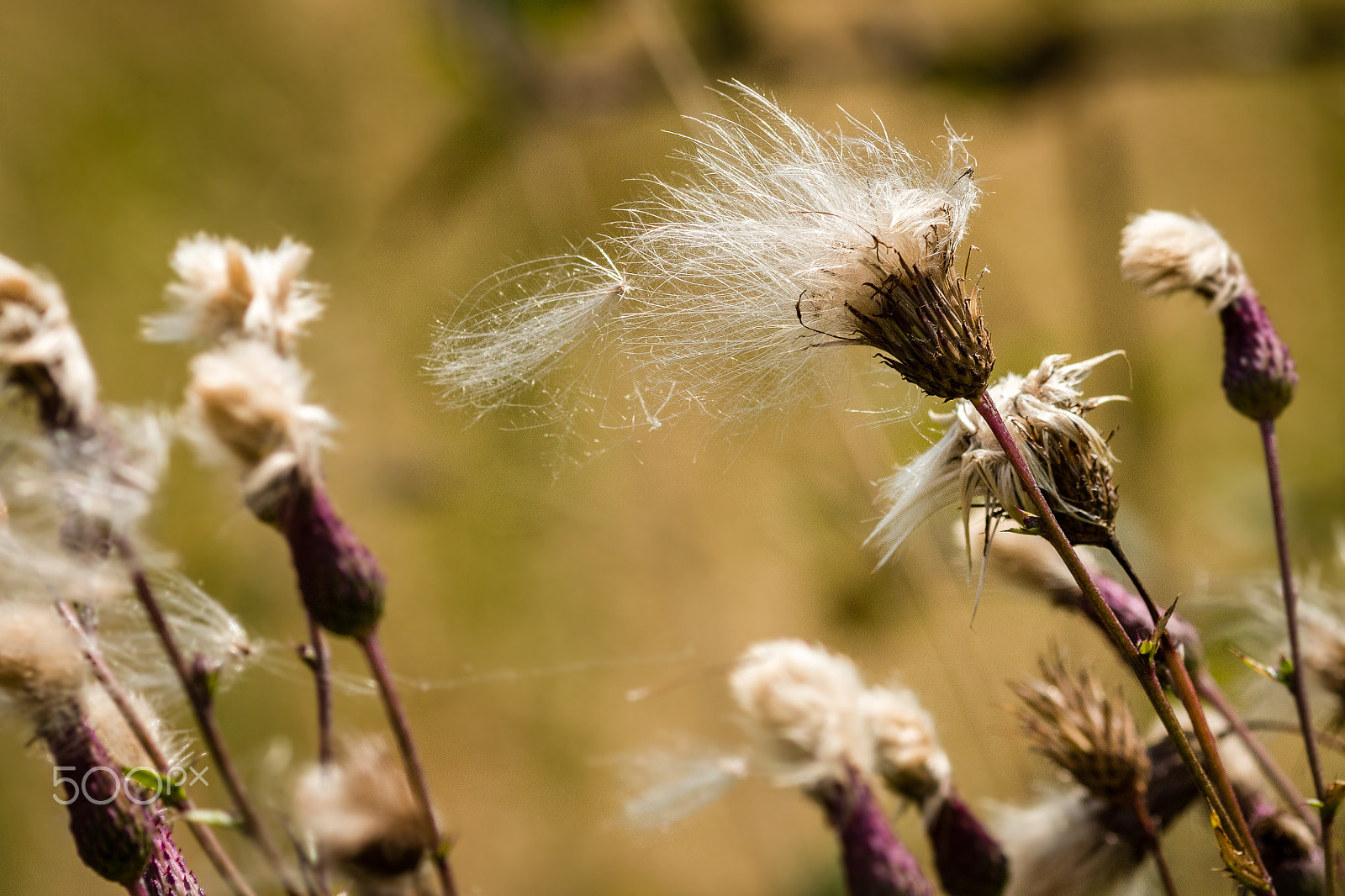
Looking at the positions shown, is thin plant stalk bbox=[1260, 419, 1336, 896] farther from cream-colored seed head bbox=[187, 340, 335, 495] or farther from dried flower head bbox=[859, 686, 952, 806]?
cream-colored seed head bbox=[187, 340, 335, 495]

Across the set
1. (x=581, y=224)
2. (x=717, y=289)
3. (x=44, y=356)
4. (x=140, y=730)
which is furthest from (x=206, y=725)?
(x=581, y=224)

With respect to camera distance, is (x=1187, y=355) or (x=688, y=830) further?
(x=1187, y=355)

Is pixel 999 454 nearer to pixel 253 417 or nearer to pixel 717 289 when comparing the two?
pixel 717 289

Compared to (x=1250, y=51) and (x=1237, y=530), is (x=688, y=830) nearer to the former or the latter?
(x=1237, y=530)

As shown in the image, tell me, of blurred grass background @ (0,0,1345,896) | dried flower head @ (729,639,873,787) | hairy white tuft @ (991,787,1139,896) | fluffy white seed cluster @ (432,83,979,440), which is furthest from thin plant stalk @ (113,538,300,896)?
blurred grass background @ (0,0,1345,896)

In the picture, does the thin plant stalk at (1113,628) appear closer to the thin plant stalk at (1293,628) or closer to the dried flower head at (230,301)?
the thin plant stalk at (1293,628)

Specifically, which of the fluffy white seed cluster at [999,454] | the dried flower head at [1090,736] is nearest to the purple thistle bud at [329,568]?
the fluffy white seed cluster at [999,454]

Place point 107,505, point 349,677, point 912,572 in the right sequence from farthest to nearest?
point 912,572 → point 349,677 → point 107,505

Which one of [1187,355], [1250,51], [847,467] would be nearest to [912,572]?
[847,467]
